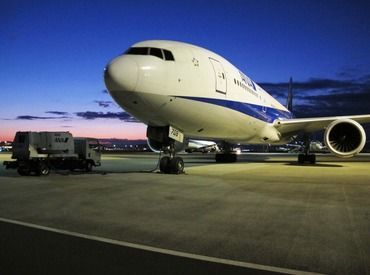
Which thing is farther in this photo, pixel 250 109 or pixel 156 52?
pixel 250 109

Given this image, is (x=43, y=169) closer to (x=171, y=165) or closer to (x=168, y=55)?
(x=171, y=165)

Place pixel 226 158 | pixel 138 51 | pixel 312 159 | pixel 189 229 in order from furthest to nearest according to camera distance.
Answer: pixel 226 158, pixel 312 159, pixel 138 51, pixel 189 229

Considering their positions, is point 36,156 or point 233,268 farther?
point 36,156

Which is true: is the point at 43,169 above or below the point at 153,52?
below

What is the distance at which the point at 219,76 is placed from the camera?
50.1 ft

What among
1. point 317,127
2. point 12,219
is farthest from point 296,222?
point 317,127

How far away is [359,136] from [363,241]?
1450cm

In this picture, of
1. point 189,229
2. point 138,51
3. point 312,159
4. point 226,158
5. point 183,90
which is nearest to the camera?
point 189,229

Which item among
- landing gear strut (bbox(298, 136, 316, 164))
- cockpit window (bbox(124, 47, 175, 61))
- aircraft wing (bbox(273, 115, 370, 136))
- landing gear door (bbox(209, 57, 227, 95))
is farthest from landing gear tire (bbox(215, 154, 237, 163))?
cockpit window (bbox(124, 47, 175, 61))

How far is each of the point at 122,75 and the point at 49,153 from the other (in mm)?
5526

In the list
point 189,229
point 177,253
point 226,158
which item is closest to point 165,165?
point 189,229

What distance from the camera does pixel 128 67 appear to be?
1195 cm

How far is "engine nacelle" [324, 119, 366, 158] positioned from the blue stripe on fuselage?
10.8 ft

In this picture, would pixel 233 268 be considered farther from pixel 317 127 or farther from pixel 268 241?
pixel 317 127
